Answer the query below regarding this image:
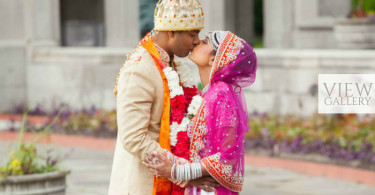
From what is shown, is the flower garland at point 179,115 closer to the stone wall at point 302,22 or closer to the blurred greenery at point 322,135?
the blurred greenery at point 322,135

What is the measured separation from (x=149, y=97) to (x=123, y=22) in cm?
1010

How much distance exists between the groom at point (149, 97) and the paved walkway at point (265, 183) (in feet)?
12.8

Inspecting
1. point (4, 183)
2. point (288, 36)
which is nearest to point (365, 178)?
point (4, 183)

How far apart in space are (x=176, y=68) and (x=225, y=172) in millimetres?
675

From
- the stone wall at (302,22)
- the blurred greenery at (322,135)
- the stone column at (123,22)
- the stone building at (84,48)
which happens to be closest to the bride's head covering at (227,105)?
the blurred greenery at (322,135)

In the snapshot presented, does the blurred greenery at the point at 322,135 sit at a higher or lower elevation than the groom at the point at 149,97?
lower

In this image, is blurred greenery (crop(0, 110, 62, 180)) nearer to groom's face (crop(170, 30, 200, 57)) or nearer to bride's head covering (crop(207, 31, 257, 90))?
groom's face (crop(170, 30, 200, 57))

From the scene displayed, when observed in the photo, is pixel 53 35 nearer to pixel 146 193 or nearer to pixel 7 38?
pixel 7 38

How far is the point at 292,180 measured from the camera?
323 inches

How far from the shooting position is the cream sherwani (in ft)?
11.8

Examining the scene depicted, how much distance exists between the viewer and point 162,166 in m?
3.59

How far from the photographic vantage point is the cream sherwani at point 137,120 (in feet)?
11.8

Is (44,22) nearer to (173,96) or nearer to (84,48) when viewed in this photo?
(84,48)

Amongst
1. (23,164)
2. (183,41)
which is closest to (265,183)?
(23,164)
